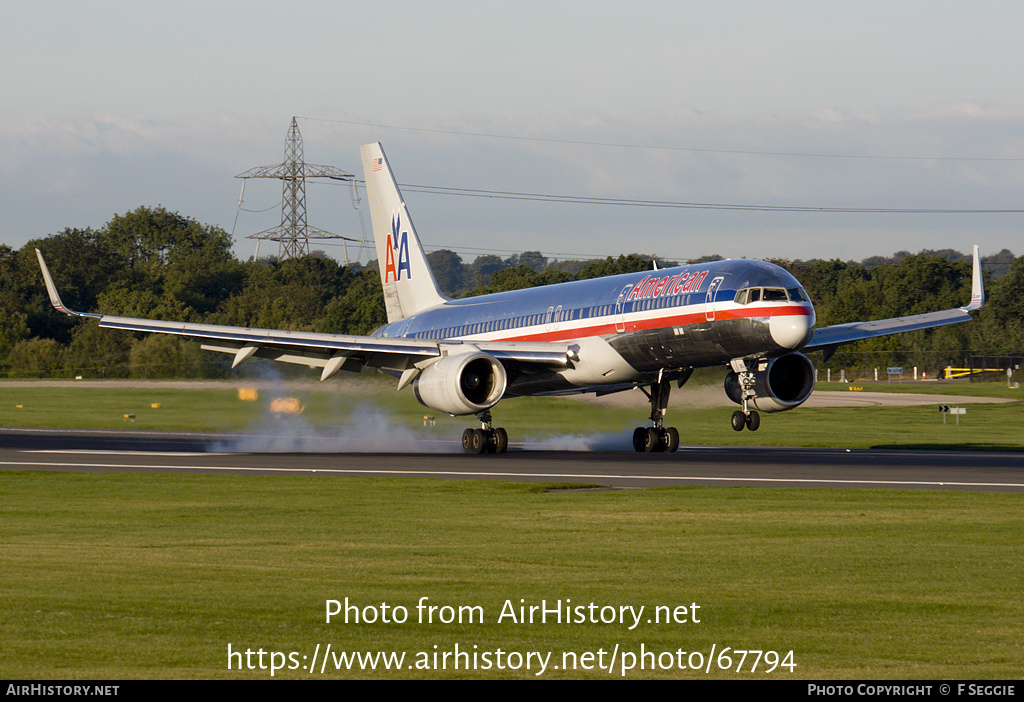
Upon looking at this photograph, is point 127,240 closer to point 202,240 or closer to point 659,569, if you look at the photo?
point 202,240

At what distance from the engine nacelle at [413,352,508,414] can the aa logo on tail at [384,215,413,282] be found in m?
13.4

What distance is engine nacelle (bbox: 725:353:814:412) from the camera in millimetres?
37031

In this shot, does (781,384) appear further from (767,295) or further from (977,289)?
(977,289)

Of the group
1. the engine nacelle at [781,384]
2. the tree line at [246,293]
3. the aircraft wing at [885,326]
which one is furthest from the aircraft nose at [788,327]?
the tree line at [246,293]

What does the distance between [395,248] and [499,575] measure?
37641mm

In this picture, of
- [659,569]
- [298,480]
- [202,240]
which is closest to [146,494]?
[298,480]

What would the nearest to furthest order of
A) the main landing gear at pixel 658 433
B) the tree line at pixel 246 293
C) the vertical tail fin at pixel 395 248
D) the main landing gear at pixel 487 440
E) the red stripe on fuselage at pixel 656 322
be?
1. the red stripe on fuselage at pixel 656 322
2. the main landing gear at pixel 487 440
3. the main landing gear at pixel 658 433
4. the vertical tail fin at pixel 395 248
5. the tree line at pixel 246 293

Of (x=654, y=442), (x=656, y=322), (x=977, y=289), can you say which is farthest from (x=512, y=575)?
(x=977, y=289)

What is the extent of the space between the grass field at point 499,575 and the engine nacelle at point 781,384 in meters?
12.1

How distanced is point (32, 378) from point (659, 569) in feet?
218

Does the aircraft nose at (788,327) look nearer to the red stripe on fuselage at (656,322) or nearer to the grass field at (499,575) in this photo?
the red stripe on fuselage at (656,322)

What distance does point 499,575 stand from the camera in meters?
14.5

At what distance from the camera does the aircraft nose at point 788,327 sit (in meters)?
32.8

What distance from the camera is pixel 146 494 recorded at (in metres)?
24.3
